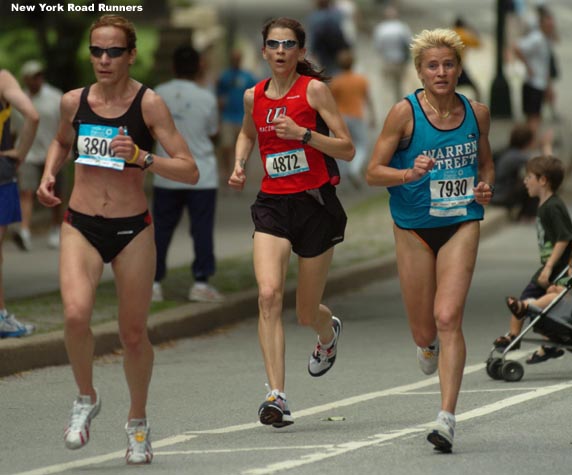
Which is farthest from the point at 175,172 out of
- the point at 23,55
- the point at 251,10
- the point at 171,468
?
the point at 251,10

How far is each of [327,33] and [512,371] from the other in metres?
18.3

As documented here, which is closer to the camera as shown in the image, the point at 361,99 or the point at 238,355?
the point at 238,355

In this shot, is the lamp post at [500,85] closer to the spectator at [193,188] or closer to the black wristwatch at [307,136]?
the spectator at [193,188]

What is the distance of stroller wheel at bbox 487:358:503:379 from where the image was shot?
10141mm

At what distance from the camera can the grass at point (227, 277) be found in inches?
493

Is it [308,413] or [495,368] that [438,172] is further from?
[495,368]

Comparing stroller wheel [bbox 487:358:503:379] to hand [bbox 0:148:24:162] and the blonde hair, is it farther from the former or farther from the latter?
hand [bbox 0:148:24:162]

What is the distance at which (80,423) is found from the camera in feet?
24.8

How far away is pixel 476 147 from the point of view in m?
8.30

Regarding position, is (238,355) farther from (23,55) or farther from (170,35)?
(23,55)

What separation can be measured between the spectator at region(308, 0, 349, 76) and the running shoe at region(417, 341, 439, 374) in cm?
1903

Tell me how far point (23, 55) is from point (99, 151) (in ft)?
79.2

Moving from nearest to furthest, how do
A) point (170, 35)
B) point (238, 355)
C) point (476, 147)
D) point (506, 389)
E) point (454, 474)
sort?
point (454, 474) < point (476, 147) < point (506, 389) < point (238, 355) < point (170, 35)

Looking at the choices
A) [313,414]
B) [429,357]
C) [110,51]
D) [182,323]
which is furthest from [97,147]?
[182,323]
